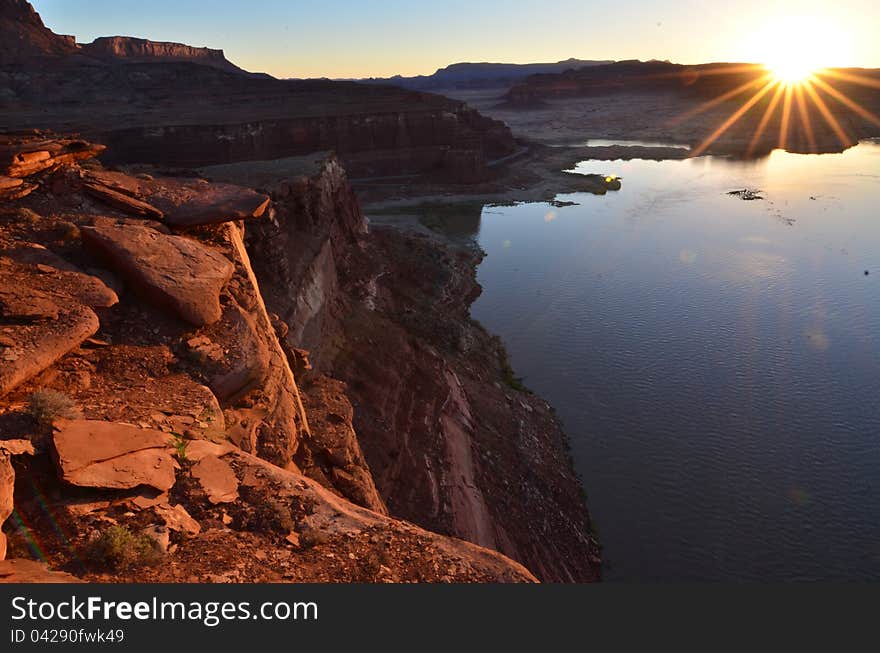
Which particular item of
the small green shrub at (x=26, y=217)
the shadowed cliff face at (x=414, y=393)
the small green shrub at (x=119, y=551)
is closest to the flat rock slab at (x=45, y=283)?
the small green shrub at (x=26, y=217)

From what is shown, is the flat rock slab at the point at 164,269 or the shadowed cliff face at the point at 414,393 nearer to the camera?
the flat rock slab at the point at 164,269

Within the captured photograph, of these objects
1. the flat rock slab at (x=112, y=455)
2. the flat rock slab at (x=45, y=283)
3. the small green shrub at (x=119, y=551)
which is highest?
the flat rock slab at (x=45, y=283)

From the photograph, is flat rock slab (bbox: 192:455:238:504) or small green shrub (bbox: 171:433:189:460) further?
small green shrub (bbox: 171:433:189:460)

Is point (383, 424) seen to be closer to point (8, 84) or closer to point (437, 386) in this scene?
point (437, 386)

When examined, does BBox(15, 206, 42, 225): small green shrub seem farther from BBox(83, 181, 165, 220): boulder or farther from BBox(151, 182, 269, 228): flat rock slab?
BBox(151, 182, 269, 228): flat rock slab

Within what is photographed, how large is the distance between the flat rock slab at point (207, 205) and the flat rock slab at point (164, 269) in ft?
4.81

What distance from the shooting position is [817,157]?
86.6 meters

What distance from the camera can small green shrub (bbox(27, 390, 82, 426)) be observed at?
7459 mm

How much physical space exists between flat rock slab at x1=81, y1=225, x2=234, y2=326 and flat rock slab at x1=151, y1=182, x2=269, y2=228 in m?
1.47

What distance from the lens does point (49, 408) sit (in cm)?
751

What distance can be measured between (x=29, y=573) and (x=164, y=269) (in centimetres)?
630

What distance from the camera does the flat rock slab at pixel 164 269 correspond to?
1053cm

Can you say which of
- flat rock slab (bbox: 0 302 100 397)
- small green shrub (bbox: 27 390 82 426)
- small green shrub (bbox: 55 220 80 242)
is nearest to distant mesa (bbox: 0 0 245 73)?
small green shrub (bbox: 55 220 80 242)

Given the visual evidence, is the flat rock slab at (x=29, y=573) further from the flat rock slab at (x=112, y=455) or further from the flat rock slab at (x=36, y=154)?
the flat rock slab at (x=36, y=154)
